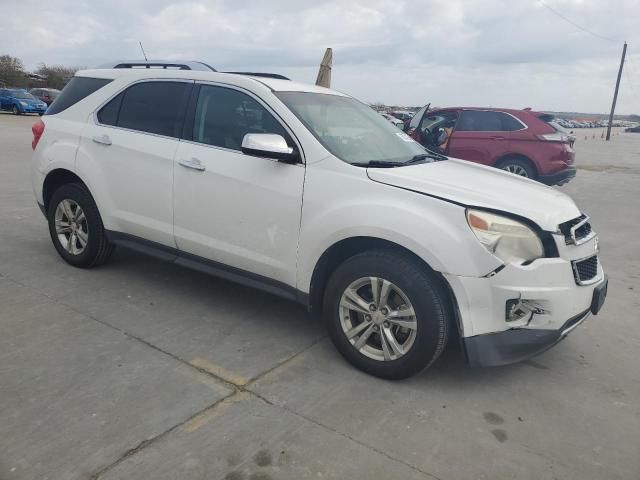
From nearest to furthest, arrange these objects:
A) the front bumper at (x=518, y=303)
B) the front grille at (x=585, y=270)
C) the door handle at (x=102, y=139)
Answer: the front bumper at (x=518, y=303) < the front grille at (x=585, y=270) < the door handle at (x=102, y=139)

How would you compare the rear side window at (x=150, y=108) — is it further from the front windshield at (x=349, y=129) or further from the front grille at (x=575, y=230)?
the front grille at (x=575, y=230)

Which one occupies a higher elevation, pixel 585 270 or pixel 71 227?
pixel 585 270

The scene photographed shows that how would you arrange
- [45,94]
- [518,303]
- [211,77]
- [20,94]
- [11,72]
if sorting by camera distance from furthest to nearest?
[11,72], [45,94], [20,94], [211,77], [518,303]

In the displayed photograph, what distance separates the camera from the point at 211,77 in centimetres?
389

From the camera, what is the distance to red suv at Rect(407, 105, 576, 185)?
9547mm

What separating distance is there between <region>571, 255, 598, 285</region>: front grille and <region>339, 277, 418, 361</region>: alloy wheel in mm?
955

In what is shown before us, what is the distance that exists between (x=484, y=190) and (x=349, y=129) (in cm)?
111

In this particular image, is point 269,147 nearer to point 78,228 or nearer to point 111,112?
point 111,112

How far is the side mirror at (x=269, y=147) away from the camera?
3.25 metres

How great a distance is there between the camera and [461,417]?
286 cm

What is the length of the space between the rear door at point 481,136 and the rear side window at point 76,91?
7.06 meters

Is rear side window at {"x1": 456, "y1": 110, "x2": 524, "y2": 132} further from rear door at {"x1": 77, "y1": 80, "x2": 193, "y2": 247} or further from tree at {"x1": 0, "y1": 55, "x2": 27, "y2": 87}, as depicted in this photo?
tree at {"x1": 0, "y1": 55, "x2": 27, "y2": 87}

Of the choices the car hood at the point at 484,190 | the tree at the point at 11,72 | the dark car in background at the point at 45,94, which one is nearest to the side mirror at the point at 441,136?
the car hood at the point at 484,190

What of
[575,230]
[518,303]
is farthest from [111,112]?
[575,230]
